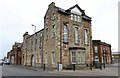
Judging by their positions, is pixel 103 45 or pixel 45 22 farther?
pixel 103 45

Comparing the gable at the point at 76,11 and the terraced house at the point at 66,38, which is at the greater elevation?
the gable at the point at 76,11

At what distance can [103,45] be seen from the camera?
4628 centimetres

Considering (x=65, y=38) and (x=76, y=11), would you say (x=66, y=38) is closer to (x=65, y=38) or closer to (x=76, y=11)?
(x=65, y=38)

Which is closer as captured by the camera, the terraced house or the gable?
the terraced house

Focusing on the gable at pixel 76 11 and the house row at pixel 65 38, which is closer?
the house row at pixel 65 38

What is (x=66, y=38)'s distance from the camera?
22.4 m

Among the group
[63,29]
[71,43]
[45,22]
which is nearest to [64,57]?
[71,43]

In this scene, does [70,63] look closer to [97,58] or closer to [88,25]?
[88,25]

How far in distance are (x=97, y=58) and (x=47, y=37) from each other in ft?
86.7

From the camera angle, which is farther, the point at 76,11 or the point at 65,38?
the point at 76,11

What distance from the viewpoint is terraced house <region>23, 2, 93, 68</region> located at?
2153 centimetres

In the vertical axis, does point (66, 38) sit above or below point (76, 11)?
below

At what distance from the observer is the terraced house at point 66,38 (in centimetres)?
2153

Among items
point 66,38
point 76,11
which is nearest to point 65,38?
point 66,38
